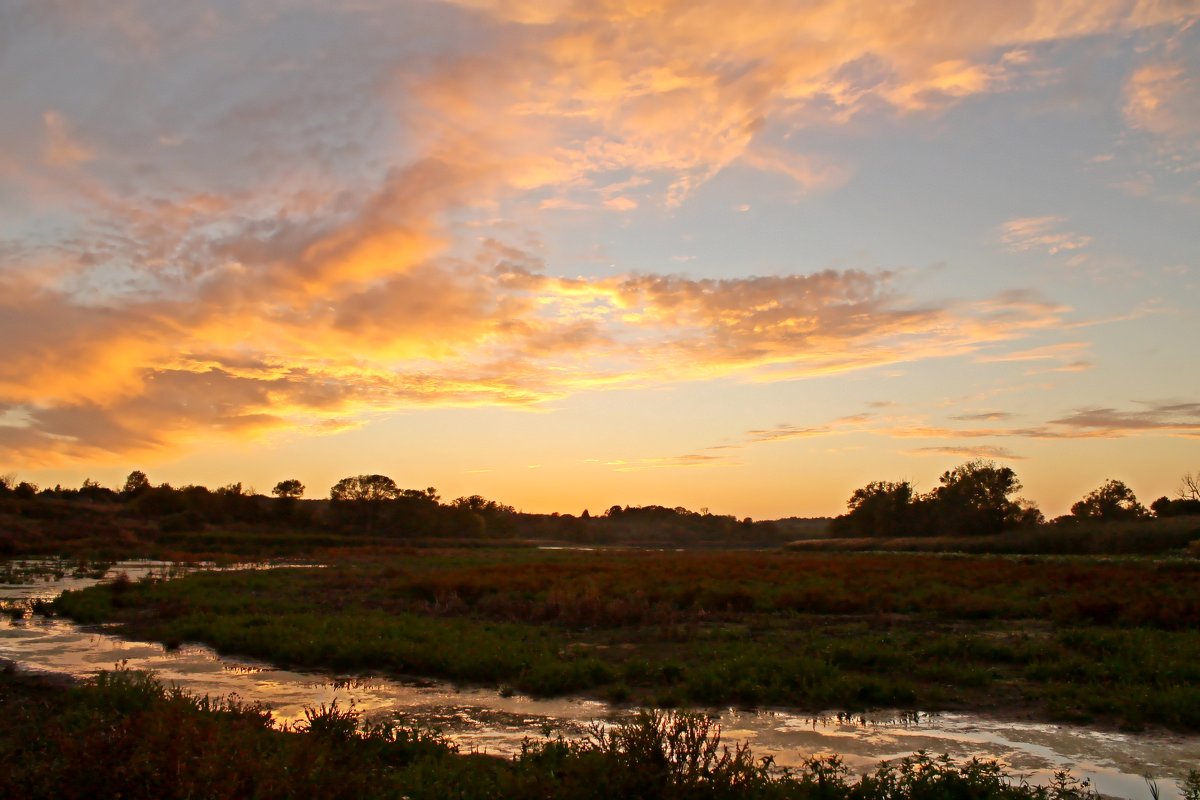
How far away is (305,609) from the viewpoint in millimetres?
25422

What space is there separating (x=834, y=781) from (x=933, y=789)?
3.04 ft

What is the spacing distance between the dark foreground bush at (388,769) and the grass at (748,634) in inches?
190

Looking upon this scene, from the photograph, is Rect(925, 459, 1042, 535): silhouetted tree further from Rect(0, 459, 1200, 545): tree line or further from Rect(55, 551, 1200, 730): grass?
Rect(55, 551, 1200, 730): grass

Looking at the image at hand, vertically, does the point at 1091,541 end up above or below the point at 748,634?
above

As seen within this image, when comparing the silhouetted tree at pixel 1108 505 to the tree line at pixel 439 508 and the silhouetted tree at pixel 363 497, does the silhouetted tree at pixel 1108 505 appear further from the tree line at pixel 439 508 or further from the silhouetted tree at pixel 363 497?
the silhouetted tree at pixel 363 497

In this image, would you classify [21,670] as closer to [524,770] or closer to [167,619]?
[167,619]

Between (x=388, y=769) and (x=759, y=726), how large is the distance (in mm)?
5746

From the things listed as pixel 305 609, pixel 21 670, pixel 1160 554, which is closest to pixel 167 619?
pixel 305 609

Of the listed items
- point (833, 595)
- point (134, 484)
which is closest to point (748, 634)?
point (833, 595)

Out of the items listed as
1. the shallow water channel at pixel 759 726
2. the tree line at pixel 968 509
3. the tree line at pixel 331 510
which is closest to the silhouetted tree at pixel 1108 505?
the tree line at pixel 968 509

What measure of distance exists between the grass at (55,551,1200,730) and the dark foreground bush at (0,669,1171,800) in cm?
482

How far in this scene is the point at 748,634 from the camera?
2011 cm

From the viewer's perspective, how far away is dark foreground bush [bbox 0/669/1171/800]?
22.8ft

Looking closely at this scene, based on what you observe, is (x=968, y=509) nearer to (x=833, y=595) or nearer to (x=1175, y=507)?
(x=1175, y=507)
